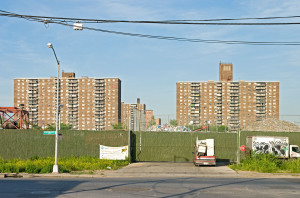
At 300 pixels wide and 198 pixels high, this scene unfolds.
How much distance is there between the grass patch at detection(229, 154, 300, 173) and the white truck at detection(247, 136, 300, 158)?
1.18 metres

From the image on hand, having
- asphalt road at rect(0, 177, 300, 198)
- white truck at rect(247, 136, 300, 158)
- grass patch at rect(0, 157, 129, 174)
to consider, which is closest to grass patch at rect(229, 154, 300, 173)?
white truck at rect(247, 136, 300, 158)

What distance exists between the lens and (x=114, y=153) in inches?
1300

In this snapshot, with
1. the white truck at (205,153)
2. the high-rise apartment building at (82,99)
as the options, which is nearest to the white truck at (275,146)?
the white truck at (205,153)

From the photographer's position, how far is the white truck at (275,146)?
31062mm

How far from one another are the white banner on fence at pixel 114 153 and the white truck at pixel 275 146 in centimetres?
1093

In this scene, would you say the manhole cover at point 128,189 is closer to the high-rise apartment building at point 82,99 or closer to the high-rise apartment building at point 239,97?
the high-rise apartment building at point 82,99

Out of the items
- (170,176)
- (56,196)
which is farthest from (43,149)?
(56,196)

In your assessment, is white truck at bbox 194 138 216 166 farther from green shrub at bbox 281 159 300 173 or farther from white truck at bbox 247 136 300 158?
green shrub at bbox 281 159 300 173

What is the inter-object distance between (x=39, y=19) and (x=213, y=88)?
7139 inches

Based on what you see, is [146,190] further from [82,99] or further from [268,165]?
[82,99]

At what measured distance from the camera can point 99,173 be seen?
24.9 metres

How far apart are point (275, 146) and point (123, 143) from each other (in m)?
13.0

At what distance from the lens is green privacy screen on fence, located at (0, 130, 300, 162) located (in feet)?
111

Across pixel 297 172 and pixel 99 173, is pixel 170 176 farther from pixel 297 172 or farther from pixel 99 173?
pixel 297 172
